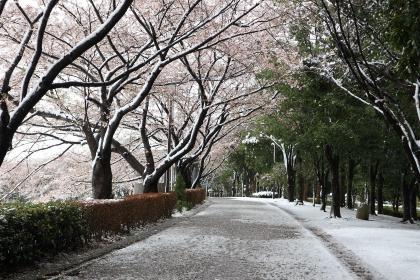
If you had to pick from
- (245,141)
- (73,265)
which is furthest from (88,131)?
(245,141)

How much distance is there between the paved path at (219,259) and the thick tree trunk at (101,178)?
2.65 metres

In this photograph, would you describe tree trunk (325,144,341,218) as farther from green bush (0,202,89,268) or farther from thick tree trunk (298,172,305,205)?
green bush (0,202,89,268)

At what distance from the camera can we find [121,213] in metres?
13.6

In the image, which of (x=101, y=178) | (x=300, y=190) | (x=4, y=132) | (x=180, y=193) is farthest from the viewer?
(x=300, y=190)

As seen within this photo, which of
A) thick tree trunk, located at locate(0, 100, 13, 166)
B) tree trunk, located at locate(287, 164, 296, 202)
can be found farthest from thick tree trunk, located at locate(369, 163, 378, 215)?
thick tree trunk, located at locate(0, 100, 13, 166)

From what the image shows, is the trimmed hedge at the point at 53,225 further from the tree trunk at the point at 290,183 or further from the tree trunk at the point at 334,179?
the tree trunk at the point at 290,183

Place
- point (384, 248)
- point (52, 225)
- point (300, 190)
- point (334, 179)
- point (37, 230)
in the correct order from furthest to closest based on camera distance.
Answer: point (300, 190) → point (334, 179) → point (384, 248) → point (52, 225) → point (37, 230)

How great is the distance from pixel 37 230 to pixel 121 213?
17.2ft

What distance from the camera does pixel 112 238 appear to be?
1289 centimetres

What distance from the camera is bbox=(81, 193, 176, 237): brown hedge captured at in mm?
11523

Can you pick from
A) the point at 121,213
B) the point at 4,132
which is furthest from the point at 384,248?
the point at 4,132

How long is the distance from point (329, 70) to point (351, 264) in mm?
8645

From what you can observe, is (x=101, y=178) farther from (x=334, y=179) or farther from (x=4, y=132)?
(x=334, y=179)

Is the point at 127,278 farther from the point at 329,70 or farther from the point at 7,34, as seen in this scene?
the point at 329,70
